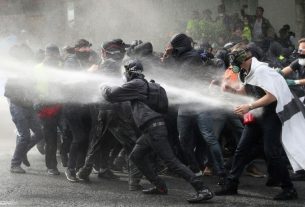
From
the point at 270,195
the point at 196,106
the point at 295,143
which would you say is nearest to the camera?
the point at 295,143

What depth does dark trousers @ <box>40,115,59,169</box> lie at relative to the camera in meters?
9.85

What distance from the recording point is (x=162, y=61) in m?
9.77

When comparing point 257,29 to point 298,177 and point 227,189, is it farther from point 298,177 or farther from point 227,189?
point 227,189

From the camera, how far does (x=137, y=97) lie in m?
8.12

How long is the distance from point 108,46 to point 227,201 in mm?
2675

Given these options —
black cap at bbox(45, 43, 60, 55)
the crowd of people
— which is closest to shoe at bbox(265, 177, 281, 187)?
the crowd of people

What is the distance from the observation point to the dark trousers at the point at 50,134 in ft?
32.3

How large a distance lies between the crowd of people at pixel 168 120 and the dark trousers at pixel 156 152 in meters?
0.01

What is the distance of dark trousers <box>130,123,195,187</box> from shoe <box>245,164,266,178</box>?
170 cm

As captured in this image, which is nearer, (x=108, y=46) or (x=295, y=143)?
(x=295, y=143)

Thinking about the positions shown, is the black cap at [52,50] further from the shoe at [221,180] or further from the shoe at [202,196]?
the shoe at [202,196]

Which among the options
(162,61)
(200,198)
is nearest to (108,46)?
(162,61)

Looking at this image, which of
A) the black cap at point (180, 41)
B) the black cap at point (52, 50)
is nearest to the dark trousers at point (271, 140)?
the black cap at point (180, 41)

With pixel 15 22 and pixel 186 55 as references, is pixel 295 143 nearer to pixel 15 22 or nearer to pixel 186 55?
pixel 186 55
